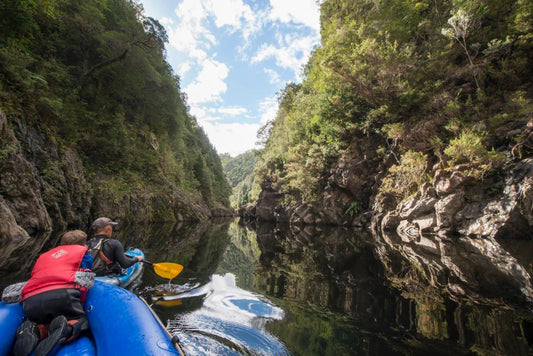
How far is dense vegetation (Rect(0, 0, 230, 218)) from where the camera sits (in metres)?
A: 8.18

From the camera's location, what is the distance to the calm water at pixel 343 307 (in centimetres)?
221

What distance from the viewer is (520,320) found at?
251 cm

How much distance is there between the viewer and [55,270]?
1.99 m

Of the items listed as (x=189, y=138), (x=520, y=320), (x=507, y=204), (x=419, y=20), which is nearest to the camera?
(x=520, y=320)

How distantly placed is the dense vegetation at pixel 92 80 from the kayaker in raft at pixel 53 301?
827 cm

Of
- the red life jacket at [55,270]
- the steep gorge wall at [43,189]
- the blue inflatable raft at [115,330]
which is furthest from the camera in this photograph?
the steep gorge wall at [43,189]

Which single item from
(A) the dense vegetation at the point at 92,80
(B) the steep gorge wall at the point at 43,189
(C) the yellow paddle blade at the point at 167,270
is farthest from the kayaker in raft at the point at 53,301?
(A) the dense vegetation at the point at 92,80

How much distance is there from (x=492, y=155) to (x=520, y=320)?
8.19m

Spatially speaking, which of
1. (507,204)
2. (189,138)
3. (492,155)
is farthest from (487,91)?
(189,138)

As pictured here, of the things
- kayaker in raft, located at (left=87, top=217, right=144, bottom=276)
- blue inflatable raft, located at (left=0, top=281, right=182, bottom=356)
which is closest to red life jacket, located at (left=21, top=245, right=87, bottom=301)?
blue inflatable raft, located at (left=0, top=281, right=182, bottom=356)

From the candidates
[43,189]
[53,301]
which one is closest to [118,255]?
[53,301]

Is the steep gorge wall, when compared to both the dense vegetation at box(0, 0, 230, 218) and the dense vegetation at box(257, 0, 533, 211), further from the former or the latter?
the dense vegetation at box(257, 0, 533, 211)

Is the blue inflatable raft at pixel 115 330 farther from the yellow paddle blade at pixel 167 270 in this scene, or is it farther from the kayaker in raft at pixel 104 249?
the yellow paddle blade at pixel 167 270

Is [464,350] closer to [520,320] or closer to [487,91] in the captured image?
[520,320]
